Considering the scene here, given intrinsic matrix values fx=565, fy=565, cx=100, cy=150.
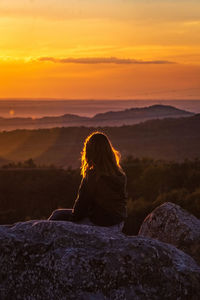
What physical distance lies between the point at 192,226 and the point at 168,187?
430 inches

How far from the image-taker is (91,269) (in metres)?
5.11

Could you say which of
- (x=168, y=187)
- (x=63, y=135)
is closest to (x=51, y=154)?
(x=63, y=135)

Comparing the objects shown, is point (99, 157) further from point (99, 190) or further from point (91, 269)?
point (91, 269)

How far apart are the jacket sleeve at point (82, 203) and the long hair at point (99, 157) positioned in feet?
0.67

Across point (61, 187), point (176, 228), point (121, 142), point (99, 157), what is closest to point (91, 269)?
point (99, 157)

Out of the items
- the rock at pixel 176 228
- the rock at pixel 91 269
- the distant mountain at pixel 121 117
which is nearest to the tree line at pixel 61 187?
the rock at pixel 176 228

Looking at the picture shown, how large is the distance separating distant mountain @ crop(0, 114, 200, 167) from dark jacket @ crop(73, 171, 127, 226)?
4236 cm

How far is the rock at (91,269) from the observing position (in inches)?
200

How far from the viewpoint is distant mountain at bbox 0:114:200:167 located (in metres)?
56.1

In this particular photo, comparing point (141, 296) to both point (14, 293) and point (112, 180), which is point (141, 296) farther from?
point (112, 180)

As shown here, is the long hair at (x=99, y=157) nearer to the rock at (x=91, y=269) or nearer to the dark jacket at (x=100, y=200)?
the dark jacket at (x=100, y=200)

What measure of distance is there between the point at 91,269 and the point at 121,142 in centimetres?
5876

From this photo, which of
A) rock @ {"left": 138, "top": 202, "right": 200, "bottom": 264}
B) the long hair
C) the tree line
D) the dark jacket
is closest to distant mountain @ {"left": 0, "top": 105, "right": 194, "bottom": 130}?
the tree line

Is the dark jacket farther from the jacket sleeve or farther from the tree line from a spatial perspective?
the tree line
